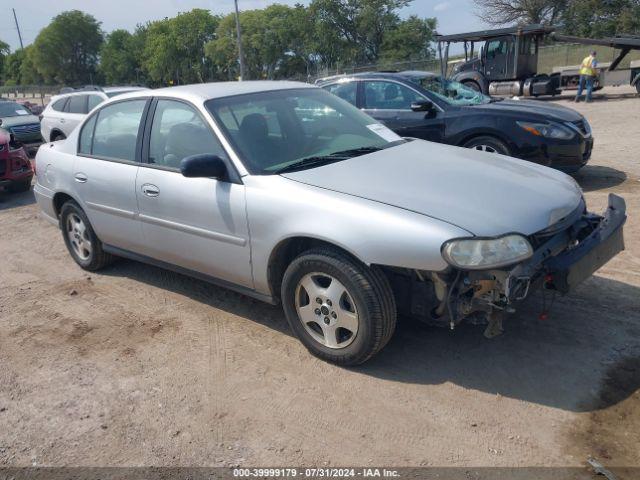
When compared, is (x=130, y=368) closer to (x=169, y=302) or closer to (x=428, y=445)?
(x=169, y=302)

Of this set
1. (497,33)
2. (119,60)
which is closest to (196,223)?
(497,33)

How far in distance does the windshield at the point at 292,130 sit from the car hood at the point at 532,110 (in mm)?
3489

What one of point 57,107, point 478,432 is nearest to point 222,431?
point 478,432

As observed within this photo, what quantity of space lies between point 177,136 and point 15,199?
21.4 ft

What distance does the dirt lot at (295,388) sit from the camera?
9.09ft

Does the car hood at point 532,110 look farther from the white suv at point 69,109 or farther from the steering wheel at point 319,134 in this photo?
the white suv at point 69,109

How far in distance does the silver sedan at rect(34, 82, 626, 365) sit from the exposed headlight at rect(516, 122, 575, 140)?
3.25m

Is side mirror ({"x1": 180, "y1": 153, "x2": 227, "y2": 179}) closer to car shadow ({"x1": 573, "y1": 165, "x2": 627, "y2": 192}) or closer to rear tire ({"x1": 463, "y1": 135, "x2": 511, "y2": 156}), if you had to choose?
rear tire ({"x1": 463, "y1": 135, "x2": 511, "y2": 156})

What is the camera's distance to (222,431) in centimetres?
296

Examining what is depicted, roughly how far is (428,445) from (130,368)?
6.57 ft

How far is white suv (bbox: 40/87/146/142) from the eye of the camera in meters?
11.5

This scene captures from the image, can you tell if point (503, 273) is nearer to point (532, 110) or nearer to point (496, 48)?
point (532, 110)

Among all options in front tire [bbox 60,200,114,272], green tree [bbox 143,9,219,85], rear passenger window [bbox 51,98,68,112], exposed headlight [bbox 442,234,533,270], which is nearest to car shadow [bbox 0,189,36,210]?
rear passenger window [bbox 51,98,68,112]

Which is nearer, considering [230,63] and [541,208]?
[541,208]
